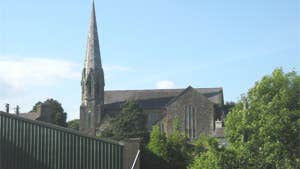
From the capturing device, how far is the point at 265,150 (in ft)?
118

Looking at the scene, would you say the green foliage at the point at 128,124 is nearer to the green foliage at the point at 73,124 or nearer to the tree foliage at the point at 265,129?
the green foliage at the point at 73,124

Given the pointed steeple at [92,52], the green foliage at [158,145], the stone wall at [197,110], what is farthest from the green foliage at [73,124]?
the green foliage at [158,145]

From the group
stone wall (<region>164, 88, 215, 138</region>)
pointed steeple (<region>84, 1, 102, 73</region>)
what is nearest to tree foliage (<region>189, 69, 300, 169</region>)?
stone wall (<region>164, 88, 215, 138</region>)

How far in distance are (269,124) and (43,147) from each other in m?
17.6

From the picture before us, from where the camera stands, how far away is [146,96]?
103 meters

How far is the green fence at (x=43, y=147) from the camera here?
22.8 metres

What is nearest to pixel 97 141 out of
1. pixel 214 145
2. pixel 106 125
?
pixel 214 145

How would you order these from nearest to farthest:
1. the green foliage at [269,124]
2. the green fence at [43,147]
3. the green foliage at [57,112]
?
the green fence at [43,147] < the green foliage at [269,124] < the green foliage at [57,112]

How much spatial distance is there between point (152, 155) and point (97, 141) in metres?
29.2

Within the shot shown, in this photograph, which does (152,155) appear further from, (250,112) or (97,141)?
(97,141)

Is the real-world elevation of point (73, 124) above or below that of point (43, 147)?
above

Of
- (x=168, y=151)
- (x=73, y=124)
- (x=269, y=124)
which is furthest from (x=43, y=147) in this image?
(x=73, y=124)

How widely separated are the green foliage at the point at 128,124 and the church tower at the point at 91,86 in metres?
9.43

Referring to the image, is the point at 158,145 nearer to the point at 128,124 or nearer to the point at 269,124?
the point at 269,124
